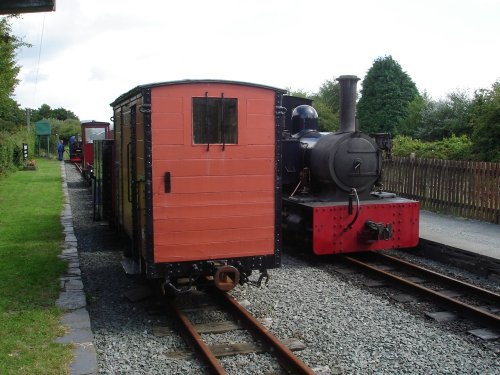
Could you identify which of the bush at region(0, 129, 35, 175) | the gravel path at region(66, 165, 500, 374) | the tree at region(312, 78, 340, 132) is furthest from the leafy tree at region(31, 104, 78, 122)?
the gravel path at region(66, 165, 500, 374)

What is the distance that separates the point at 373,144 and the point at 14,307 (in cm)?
614

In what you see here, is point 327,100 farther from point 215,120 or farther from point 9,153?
point 215,120

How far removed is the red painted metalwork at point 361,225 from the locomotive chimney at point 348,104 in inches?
55.2

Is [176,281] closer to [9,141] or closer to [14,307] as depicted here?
[14,307]

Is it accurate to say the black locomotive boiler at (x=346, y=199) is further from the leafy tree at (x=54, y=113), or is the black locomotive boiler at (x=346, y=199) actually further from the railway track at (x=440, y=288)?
the leafy tree at (x=54, y=113)

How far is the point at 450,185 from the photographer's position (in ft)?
45.5

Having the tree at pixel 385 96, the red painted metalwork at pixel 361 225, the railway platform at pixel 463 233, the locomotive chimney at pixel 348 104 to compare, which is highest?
the tree at pixel 385 96

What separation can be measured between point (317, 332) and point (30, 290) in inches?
143

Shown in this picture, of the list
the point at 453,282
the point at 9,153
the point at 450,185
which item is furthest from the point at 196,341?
the point at 9,153

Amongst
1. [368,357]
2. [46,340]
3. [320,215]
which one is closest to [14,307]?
[46,340]

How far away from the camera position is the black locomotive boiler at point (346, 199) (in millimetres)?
8906

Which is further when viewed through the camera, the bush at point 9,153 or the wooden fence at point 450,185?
the bush at point 9,153

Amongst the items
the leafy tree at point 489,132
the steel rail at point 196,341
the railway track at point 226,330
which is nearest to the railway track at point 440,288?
the railway track at point 226,330

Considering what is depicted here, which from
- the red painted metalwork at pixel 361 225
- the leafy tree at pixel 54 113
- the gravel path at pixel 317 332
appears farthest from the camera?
the leafy tree at pixel 54 113
